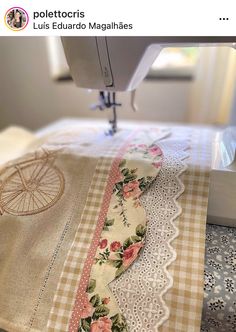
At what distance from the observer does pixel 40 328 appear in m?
0.43

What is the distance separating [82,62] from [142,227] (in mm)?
366

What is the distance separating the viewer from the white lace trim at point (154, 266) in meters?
0.42

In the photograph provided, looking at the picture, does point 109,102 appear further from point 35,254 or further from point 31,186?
point 35,254

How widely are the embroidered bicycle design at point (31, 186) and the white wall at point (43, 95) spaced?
3.27ft

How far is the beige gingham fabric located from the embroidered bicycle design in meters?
0.25

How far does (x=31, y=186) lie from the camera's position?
0.55 metres

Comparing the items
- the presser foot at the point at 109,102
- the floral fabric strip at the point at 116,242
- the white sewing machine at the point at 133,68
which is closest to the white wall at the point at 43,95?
the presser foot at the point at 109,102

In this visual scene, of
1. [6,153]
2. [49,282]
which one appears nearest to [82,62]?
[6,153]

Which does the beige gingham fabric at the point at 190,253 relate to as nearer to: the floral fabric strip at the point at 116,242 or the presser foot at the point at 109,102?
the floral fabric strip at the point at 116,242

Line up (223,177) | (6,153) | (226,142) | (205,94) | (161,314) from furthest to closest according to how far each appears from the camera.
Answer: (205,94)
(6,153)
(226,142)
(223,177)
(161,314)

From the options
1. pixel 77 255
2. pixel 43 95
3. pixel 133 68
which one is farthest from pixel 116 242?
pixel 43 95

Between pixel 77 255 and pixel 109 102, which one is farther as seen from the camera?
pixel 109 102
